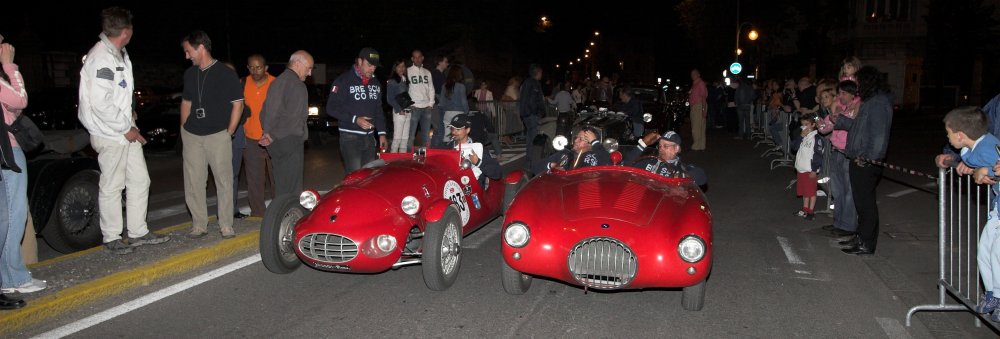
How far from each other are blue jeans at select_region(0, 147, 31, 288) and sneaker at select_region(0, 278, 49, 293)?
0.03 metres

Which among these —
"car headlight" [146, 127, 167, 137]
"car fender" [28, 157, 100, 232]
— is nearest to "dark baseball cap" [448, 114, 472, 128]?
"car fender" [28, 157, 100, 232]

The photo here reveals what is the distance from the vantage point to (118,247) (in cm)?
644

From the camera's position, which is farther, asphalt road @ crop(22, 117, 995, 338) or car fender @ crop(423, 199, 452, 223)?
car fender @ crop(423, 199, 452, 223)

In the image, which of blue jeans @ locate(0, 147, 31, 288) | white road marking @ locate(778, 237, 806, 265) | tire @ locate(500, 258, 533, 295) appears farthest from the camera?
white road marking @ locate(778, 237, 806, 265)

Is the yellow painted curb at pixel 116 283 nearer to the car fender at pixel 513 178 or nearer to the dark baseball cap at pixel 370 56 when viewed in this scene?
the dark baseball cap at pixel 370 56

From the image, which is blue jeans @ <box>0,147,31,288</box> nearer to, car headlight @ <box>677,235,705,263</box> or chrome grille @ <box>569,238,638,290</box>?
chrome grille @ <box>569,238,638,290</box>

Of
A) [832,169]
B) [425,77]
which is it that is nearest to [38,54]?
[425,77]

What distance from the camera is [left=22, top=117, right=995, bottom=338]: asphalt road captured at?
5.01 metres

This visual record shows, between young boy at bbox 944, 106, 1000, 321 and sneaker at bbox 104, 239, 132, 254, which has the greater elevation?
young boy at bbox 944, 106, 1000, 321

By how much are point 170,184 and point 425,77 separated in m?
4.44

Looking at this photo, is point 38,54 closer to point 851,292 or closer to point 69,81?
point 69,81

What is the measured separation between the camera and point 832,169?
27.4 feet

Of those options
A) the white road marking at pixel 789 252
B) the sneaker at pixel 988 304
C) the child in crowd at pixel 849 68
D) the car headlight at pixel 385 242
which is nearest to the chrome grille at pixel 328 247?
the car headlight at pixel 385 242

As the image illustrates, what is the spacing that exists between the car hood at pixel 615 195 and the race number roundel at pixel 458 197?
0.81m
